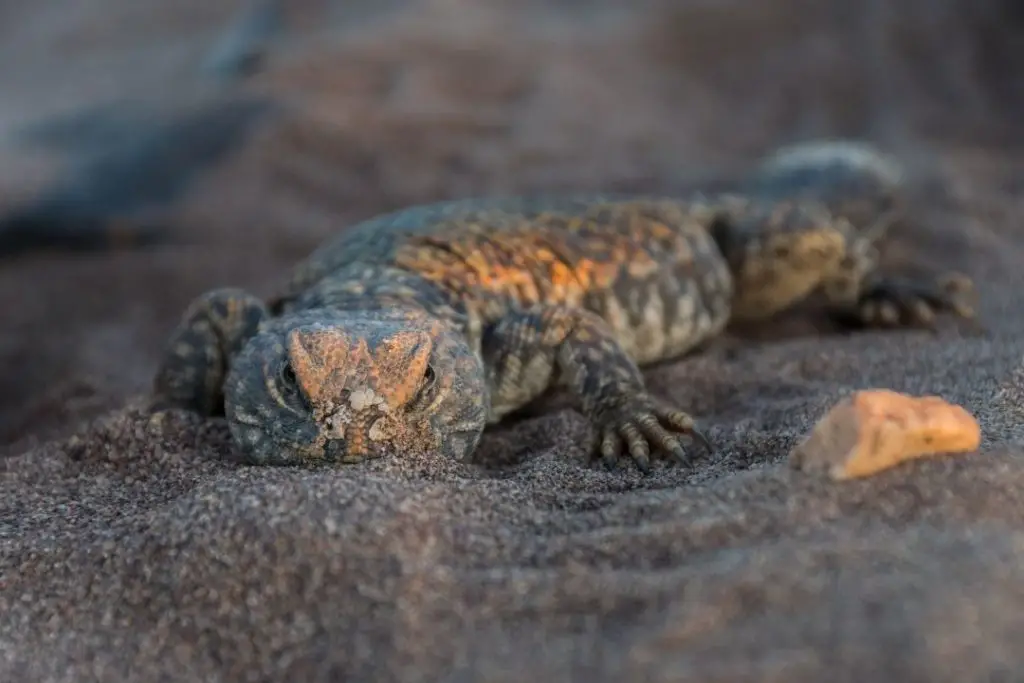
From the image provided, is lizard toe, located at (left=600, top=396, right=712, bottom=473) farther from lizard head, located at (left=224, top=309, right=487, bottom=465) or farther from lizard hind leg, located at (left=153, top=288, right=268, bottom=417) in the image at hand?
lizard hind leg, located at (left=153, top=288, right=268, bottom=417)

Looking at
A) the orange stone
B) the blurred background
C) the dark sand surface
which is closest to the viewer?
the dark sand surface

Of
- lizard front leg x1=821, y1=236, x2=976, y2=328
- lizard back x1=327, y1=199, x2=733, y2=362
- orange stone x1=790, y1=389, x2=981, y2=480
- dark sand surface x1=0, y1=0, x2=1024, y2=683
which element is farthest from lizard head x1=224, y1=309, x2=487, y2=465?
lizard front leg x1=821, y1=236, x2=976, y2=328

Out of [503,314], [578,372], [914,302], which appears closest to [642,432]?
[578,372]

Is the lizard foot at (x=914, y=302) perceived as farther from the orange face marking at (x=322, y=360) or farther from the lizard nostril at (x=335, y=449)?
the lizard nostril at (x=335, y=449)

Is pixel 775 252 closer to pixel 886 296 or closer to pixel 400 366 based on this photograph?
pixel 886 296

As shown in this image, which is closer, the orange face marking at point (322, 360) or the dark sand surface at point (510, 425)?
the dark sand surface at point (510, 425)

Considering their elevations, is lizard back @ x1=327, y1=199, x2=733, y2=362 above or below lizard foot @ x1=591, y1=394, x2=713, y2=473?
above

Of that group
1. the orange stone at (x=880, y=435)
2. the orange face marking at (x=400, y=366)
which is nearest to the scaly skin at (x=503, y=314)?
the orange face marking at (x=400, y=366)
